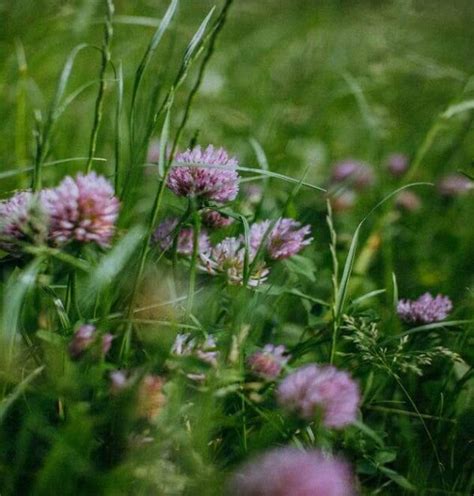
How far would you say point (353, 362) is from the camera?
3.48ft

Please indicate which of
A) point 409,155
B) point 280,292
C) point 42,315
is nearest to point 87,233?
point 42,315

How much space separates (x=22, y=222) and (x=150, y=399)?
24 centimetres

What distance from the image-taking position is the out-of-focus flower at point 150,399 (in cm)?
74

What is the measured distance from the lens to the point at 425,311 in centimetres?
105

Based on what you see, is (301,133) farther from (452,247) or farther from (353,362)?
(353,362)

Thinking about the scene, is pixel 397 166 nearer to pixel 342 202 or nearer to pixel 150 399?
pixel 342 202

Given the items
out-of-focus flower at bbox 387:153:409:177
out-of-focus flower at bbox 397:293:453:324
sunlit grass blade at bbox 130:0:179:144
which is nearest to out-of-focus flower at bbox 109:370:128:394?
sunlit grass blade at bbox 130:0:179:144

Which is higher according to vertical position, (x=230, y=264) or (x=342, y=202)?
(x=230, y=264)

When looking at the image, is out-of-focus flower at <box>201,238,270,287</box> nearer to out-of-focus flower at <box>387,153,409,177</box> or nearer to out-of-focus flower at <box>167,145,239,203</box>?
out-of-focus flower at <box>167,145,239,203</box>

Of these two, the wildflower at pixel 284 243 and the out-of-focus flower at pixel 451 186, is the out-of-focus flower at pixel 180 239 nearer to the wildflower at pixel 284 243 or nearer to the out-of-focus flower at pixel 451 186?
the wildflower at pixel 284 243

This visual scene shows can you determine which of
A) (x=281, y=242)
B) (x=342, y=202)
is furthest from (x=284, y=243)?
(x=342, y=202)

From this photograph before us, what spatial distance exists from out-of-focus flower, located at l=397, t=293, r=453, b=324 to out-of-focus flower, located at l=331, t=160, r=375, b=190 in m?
0.75

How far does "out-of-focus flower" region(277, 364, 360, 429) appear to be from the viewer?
28.2 inches

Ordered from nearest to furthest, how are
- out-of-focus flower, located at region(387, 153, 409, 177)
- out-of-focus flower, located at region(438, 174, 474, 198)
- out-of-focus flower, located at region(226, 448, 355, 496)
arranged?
1. out-of-focus flower, located at region(226, 448, 355, 496)
2. out-of-focus flower, located at region(438, 174, 474, 198)
3. out-of-focus flower, located at region(387, 153, 409, 177)
